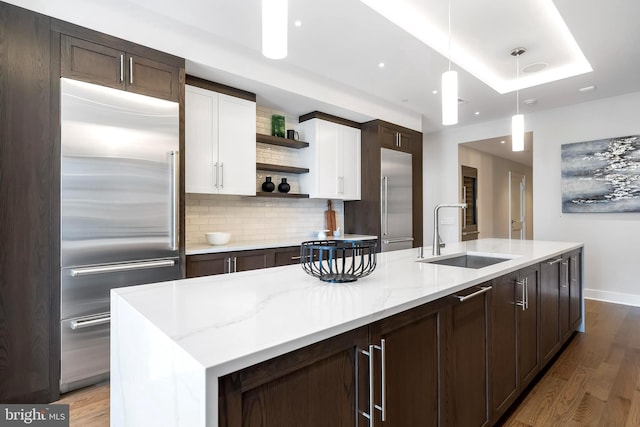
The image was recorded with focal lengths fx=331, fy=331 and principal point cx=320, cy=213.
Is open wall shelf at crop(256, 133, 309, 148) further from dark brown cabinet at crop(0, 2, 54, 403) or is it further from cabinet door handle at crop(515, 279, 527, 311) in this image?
cabinet door handle at crop(515, 279, 527, 311)

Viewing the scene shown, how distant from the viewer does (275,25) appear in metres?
1.33

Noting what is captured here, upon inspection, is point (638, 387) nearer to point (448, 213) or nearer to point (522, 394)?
point (522, 394)

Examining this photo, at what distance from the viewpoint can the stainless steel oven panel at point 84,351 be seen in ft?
7.02

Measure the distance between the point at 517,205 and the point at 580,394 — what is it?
22.6 feet

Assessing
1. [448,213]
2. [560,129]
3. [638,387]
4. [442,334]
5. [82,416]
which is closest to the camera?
[442,334]

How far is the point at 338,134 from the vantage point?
14.2ft

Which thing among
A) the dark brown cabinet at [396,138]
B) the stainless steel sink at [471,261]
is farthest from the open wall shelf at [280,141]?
the stainless steel sink at [471,261]

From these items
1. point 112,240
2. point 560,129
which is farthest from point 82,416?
point 560,129

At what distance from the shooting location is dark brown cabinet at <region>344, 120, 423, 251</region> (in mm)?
4414

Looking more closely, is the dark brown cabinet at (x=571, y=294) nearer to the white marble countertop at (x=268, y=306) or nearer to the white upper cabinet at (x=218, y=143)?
the white marble countertop at (x=268, y=306)

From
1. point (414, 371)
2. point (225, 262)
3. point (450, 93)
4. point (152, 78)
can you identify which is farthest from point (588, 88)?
point (152, 78)

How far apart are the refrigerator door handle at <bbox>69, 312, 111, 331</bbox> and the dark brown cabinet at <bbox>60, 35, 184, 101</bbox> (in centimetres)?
158

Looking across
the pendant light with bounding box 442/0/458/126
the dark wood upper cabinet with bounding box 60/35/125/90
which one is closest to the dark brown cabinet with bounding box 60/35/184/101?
the dark wood upper cabinet with bounding box 60/35/125/90

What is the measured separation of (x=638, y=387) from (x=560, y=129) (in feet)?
12.0
